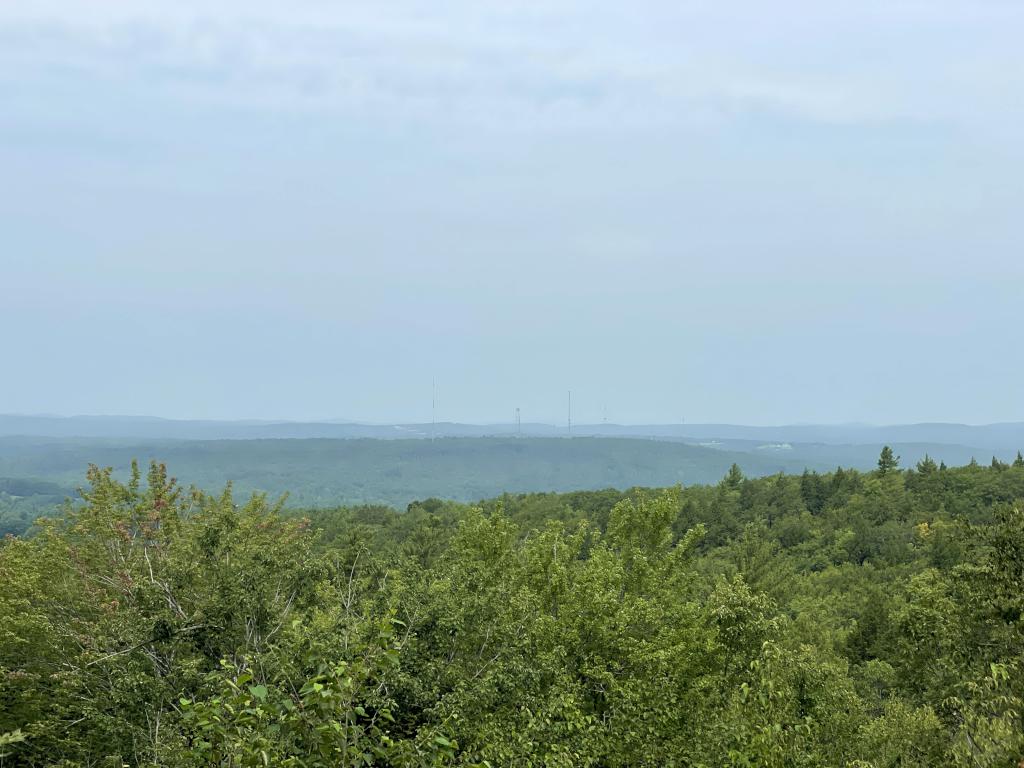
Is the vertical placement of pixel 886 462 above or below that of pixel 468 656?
below

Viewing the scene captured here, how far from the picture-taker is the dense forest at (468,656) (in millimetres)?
12153

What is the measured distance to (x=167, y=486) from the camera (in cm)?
3534

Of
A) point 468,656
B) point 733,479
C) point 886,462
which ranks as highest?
point 468,656

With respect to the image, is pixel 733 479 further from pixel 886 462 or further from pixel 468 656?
pixel 468 656

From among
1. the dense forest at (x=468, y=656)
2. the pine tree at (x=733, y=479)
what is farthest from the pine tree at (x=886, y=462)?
the dense forest at (x=468, y=656)

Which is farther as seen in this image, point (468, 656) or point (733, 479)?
point (733, 479)

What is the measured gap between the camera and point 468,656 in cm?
1998

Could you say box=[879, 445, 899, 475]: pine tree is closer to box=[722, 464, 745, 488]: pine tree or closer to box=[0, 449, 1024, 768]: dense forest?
box=[722, 464, 745, 488]: pine tree

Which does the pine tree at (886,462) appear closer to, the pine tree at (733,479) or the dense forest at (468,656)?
the pine tree at (733,479)

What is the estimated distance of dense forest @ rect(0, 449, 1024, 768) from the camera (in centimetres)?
1215

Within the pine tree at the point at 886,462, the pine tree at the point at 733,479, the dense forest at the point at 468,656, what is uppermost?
the dense forest at the point at 468,656

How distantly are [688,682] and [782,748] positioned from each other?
26.9 feet

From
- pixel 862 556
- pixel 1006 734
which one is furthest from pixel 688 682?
pixel 862 556

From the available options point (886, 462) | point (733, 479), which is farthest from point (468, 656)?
point (886, 462)
